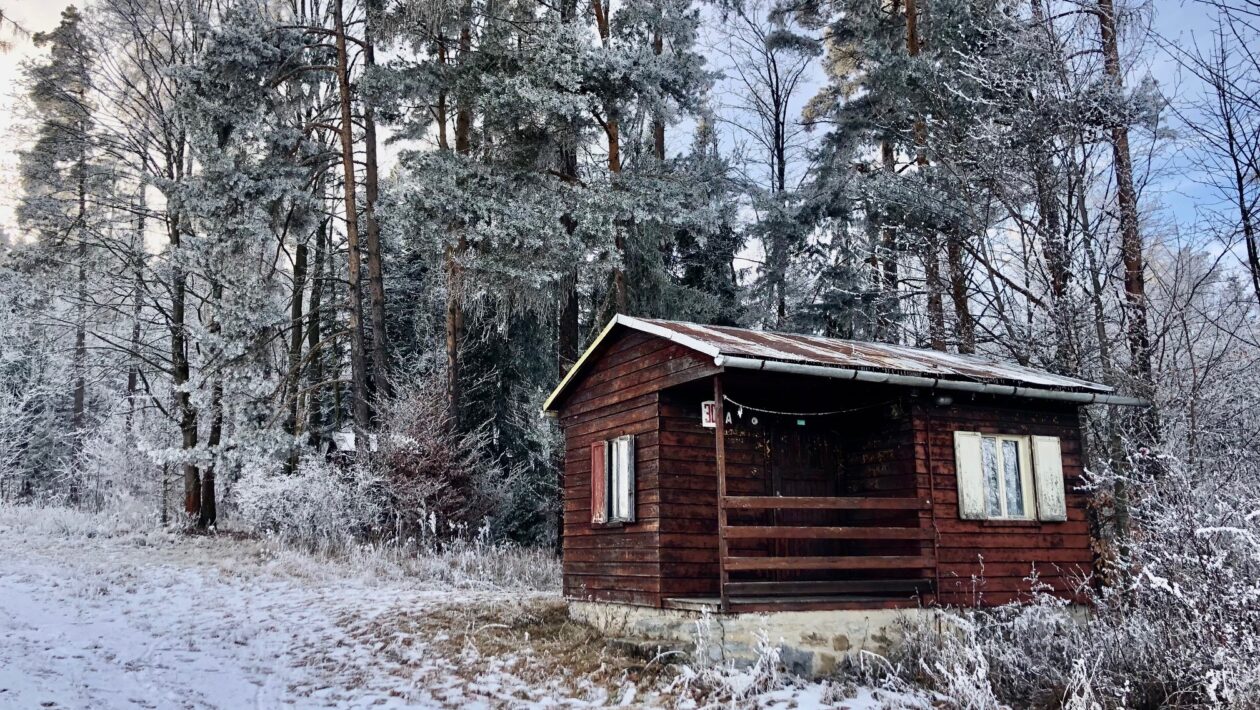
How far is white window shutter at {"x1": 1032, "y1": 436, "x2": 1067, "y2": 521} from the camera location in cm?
1094

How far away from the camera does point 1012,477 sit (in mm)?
11000

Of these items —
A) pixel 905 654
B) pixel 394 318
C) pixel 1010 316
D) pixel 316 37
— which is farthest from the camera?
pixel 394 318

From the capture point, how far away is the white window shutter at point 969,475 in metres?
10.4

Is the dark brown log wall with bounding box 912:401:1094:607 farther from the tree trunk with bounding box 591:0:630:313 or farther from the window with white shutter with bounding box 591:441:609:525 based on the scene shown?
the tree trunk with bounding box 591:0:630:313

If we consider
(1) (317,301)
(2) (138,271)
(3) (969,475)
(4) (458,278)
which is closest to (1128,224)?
(3) (969,475)

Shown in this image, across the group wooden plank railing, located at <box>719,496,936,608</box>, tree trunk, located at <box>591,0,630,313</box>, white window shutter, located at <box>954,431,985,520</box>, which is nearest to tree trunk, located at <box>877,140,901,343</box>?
tree trunk, located at <box>591,0,630,313</box>

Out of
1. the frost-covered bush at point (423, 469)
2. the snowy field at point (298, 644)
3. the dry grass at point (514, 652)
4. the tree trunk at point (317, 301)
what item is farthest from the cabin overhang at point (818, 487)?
the tree trunk at point (317, 301)

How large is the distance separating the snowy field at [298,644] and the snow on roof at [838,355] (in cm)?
318

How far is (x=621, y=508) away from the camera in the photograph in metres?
11.0

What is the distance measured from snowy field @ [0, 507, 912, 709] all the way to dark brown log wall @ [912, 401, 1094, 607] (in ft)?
8.95

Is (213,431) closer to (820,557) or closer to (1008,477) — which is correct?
(820,557)

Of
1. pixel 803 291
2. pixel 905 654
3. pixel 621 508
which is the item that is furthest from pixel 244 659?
pixel 803 291

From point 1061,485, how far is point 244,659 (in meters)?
9.89

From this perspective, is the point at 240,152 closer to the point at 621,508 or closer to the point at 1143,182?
the point at 621,508
